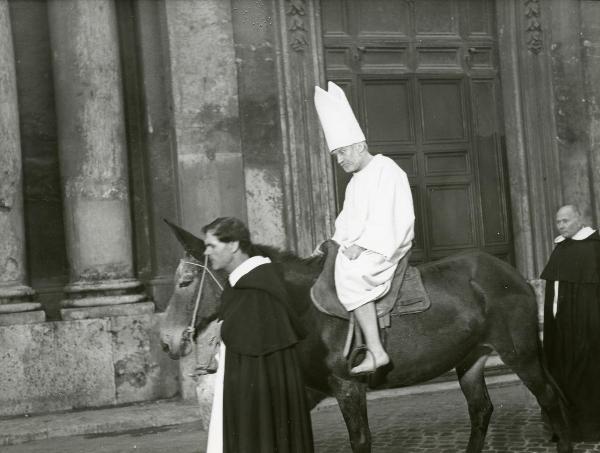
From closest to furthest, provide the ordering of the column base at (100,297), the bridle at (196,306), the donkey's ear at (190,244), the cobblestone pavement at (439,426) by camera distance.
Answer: the bridle at (196,306), the donkey's ear at (190,244), the cobblestone pavement at (439,426), the column base at (100,297)

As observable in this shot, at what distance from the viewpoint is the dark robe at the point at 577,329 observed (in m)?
6.38

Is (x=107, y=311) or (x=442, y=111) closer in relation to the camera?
(x=107, y=311)

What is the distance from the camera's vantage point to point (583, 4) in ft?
34.0

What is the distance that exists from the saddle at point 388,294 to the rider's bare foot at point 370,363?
25cm

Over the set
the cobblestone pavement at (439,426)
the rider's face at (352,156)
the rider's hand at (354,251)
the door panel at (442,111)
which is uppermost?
the door panel at (442,111)

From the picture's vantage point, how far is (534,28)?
10297 mm

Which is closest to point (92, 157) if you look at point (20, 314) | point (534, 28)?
point (20, 314)

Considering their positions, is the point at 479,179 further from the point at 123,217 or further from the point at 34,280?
the point at 34,280

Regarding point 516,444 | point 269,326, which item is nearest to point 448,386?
point 516,444

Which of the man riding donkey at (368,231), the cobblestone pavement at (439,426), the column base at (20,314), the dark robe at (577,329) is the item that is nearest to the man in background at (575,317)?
the dark robe at (577,329)

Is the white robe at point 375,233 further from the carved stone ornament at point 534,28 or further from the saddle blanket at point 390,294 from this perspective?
the carved stone ornament at point 534,28

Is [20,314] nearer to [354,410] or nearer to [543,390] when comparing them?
[354,410]

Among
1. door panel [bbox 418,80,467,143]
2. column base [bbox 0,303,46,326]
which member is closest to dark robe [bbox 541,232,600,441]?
door panel [bbox 418,80,467,143]

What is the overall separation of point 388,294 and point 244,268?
126cm
